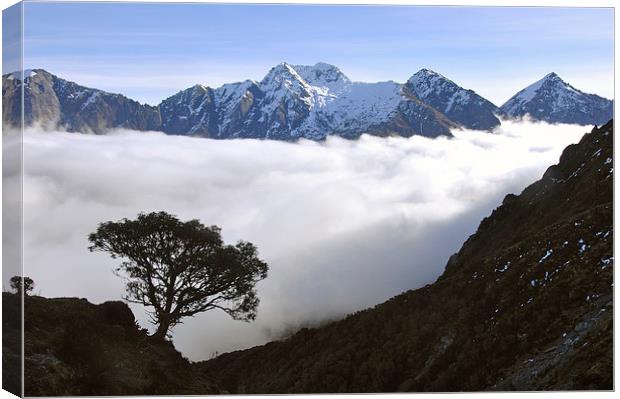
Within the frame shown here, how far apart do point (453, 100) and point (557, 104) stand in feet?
6.82

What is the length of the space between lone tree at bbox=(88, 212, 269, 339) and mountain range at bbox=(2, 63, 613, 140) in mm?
1980

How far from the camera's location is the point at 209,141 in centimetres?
1647

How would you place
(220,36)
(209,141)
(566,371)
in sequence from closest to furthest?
(566,371) < (220,36) < (209,141)

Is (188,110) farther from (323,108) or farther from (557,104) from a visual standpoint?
(557,104)

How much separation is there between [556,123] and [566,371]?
212 inches

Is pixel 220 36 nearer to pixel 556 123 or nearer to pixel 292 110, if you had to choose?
pixel 292 110

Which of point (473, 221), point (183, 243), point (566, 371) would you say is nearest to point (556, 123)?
point (473, 221)

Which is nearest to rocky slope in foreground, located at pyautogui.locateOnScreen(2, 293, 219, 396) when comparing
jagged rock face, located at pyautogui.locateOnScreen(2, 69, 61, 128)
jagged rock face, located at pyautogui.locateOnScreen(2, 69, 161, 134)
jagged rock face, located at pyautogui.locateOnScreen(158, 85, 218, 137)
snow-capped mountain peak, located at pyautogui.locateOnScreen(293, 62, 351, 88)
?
jagged rock face, located at pyautogui.locateOnScreen(2, 69, 61, 128)

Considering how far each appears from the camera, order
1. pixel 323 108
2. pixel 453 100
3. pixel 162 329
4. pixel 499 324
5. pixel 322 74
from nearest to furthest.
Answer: pixel 499 324 → pixel 322 74 → pixel 162 329 → pixel 453 100 → pixel 323 108

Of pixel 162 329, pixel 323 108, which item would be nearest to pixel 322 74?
pixel 323 108

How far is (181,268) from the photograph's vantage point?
16.5 m

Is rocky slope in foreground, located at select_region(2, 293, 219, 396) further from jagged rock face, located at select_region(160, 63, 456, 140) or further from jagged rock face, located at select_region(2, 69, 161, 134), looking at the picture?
jagged rock face, located at select_region(160, 63, 456, 140)

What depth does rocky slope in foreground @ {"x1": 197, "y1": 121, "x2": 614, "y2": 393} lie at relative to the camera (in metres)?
14.9

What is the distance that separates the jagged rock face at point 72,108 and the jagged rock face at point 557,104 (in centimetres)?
742
